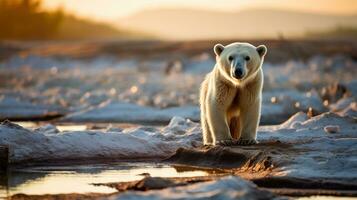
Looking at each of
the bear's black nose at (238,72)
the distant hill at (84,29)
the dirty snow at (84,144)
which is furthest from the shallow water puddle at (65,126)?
the distant hill at (84,29)

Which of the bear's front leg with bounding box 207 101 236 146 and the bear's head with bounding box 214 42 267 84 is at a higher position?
the bear's head with bounding box 214 42 267 84

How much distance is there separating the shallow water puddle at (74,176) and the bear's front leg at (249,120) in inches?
41.1

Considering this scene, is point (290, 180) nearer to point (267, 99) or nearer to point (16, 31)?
point (267, 99)

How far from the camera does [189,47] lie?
4069 cm

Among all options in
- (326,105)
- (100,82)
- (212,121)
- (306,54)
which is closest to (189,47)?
(306,54)

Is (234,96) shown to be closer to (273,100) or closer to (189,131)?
(189,131)

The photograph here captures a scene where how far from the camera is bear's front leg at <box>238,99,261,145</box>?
30.6ft

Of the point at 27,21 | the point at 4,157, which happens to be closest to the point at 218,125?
the point at 4,157

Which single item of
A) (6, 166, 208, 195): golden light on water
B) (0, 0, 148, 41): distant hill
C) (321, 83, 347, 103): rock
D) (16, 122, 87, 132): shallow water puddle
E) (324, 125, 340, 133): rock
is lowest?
(6, 166, 208, 195): golden light on water

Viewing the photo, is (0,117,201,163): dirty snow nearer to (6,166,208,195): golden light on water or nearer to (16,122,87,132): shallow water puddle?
(6,166,208,195): golden light on water

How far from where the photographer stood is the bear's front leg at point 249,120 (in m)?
9.32

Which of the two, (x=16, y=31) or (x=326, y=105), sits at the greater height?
(x=16, y=31)

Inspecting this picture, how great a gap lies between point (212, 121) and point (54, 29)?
53.5 metres

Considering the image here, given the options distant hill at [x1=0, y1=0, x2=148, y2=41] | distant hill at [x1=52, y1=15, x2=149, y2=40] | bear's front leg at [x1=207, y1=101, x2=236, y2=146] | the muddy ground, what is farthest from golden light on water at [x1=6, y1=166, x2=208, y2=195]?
distant hill at [x1=52, y1=15, x2=149, y2=40]
